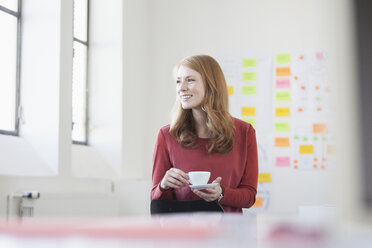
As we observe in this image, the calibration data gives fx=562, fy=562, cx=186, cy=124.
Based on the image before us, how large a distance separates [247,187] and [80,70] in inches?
113

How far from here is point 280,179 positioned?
15.4ft

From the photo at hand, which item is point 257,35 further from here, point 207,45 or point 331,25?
point 331,25

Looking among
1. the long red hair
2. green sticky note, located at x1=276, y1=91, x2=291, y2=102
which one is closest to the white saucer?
the long red hair

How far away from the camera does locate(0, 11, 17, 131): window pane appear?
3727mm

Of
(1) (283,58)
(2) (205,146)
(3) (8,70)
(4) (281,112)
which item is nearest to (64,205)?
(3) (8,70)

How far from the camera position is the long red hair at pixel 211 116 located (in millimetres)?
2033

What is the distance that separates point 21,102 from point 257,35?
2128 millimetres

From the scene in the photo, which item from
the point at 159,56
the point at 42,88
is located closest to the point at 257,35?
the point at 159,56

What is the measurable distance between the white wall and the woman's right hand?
1950 mm

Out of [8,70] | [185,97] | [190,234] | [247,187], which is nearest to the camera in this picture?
[190,234]

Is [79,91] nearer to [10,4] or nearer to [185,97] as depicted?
[10,4]

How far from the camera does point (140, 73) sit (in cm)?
492

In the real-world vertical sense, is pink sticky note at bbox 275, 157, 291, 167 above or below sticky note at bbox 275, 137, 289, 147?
below

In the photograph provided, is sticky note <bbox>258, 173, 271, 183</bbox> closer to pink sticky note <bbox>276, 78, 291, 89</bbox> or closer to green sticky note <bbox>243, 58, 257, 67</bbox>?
pink sticky note <bbox>276, 78, 291, 89</bbox>
